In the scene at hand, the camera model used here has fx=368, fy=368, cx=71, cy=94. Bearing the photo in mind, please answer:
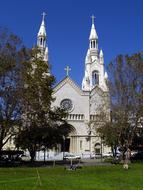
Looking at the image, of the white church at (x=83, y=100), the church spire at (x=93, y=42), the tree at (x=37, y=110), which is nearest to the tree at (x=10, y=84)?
the tree at (x=37, y=110)

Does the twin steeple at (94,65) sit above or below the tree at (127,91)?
above

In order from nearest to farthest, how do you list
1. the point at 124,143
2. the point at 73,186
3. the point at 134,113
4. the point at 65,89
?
the point at 73,186
the point at 134,113
the point at 124,143
the point at 65,89

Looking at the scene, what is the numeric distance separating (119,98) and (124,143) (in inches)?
329

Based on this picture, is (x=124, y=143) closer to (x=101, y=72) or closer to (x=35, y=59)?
(x=35, y=59)

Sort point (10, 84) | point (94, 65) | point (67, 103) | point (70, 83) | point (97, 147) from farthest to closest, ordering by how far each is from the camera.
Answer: point (94, 65)
point (70, 83)
point (67, 103)
point (97, 147)
point (10, 84)

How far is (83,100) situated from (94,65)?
37.4 ft

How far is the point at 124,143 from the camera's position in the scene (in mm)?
52719

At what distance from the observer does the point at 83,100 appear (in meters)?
88.1

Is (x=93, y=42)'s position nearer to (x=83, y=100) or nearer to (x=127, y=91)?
(x=83, y=100)

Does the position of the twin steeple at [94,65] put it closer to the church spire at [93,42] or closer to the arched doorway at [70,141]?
the church spire at [93,42]

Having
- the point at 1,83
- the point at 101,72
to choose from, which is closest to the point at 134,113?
the point at 1,83

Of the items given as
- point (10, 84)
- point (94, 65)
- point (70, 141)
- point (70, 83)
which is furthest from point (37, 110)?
point (94, 65)

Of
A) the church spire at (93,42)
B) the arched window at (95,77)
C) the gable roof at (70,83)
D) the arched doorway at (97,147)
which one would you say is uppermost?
the church spire at (93,42)

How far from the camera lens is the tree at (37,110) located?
42.2m
